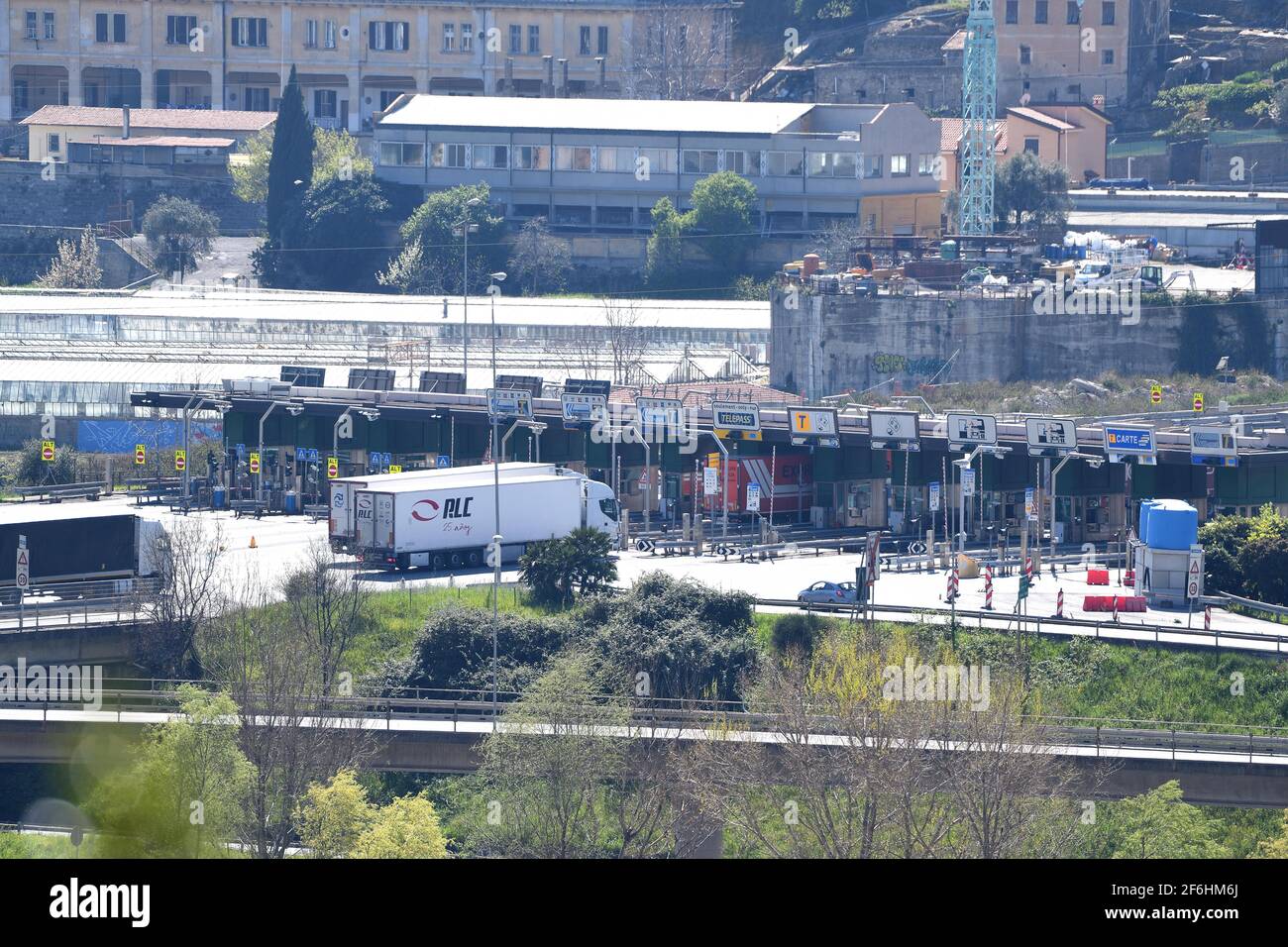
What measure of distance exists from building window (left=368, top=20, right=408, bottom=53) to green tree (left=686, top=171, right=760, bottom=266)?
30.7 metres

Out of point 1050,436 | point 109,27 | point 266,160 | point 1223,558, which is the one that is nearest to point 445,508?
point 1050,436

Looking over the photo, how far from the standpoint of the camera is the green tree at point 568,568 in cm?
4522

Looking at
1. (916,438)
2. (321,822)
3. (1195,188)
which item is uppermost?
(1195,188)

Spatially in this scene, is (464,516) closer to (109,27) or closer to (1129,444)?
(1129,444)

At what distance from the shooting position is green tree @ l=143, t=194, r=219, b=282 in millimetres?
96062

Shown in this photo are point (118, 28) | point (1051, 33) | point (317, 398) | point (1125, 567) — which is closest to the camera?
point (1125, 567)

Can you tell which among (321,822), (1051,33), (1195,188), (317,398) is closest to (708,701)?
(321,822)

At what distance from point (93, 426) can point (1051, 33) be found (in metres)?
53.0

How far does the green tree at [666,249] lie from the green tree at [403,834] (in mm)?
58898

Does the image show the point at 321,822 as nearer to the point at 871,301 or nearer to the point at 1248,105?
the point at 871,301

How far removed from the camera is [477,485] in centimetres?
4881

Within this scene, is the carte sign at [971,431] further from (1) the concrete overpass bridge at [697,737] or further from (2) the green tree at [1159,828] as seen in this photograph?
(2) the green tree at [1159,828]

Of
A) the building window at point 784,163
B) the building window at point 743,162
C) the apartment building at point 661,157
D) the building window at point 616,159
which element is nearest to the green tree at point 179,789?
the apartment building at point 661,157

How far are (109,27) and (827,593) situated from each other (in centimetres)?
8127
